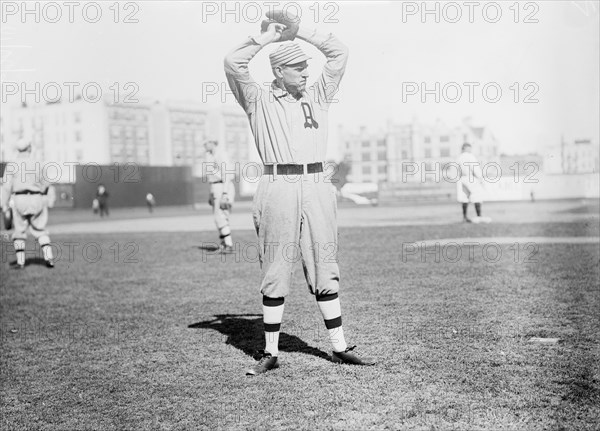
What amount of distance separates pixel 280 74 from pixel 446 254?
6891 mm

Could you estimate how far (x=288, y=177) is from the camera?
4.36 metres

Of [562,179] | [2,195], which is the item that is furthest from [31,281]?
[562,179]

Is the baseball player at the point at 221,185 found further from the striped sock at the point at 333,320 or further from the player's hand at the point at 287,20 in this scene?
the player's hand at the point at 287,20

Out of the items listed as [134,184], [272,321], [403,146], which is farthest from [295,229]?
[403,146]

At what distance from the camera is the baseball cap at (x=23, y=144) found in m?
11.0

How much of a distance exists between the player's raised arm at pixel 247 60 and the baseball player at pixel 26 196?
7.72 meters

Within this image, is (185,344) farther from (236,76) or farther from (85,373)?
(236,76)

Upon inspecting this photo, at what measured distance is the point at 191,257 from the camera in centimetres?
1207

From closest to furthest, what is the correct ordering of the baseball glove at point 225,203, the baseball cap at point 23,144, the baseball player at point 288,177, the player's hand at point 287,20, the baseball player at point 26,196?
the player's hand at point 287,20 < the baseball player at point 288,177 < the baseball cap at point 23,144 < the baseball player at point 26,196 < the baseball glove at point 225,203

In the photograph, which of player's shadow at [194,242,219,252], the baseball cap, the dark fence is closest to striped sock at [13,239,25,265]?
the baseball cap

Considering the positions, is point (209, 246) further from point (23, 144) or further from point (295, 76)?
point (295, 76)

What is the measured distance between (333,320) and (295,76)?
63.2 inches

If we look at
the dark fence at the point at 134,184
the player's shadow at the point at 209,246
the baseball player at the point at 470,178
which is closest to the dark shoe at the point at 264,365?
the player's shadow at the point at 209,246

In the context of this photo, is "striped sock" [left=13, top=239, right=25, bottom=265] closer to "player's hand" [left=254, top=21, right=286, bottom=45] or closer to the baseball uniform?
the baseball uniform
